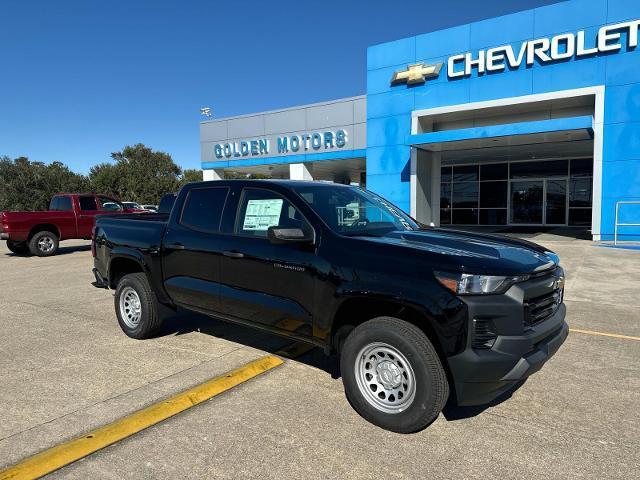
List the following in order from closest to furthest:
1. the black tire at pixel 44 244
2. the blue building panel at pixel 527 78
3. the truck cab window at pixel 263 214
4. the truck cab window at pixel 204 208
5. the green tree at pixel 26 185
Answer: the truck cab window at pixel 263 214 → the truck cab window at pixel 204 208 → the black tire at pixel 44 244 → the blue building panel at pixel 527 78 → the green tree at pixel 26 185

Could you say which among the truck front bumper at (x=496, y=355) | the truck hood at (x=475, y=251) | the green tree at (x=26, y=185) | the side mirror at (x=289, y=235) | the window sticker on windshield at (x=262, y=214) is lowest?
the truck front bumper at (x=496, y=355)

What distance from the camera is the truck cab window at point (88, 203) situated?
15617 mm

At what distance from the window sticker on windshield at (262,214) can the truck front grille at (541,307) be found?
7.00ft

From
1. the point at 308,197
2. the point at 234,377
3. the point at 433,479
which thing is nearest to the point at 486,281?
the point at 433,479

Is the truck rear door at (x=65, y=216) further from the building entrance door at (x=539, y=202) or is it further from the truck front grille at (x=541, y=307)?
the building entrance door at (x=539, y=202)

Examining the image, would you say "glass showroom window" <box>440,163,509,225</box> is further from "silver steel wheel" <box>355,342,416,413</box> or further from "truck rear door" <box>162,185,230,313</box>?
"silver steel wheel" <box>355,342,416,413</box>

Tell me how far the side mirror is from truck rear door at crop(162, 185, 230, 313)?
92 centimetres

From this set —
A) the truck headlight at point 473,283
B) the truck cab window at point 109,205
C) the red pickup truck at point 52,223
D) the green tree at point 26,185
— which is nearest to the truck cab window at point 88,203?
the red pickup truck at point 52,223

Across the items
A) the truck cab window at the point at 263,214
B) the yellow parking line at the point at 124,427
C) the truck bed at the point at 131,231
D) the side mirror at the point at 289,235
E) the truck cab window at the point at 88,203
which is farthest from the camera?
the truck cab window at the point at 88,203

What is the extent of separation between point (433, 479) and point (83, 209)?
15710mm

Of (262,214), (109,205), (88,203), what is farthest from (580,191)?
(262,214)

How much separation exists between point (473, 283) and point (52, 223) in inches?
606

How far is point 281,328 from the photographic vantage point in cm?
396

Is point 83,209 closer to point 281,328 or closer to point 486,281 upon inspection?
point 281,328
